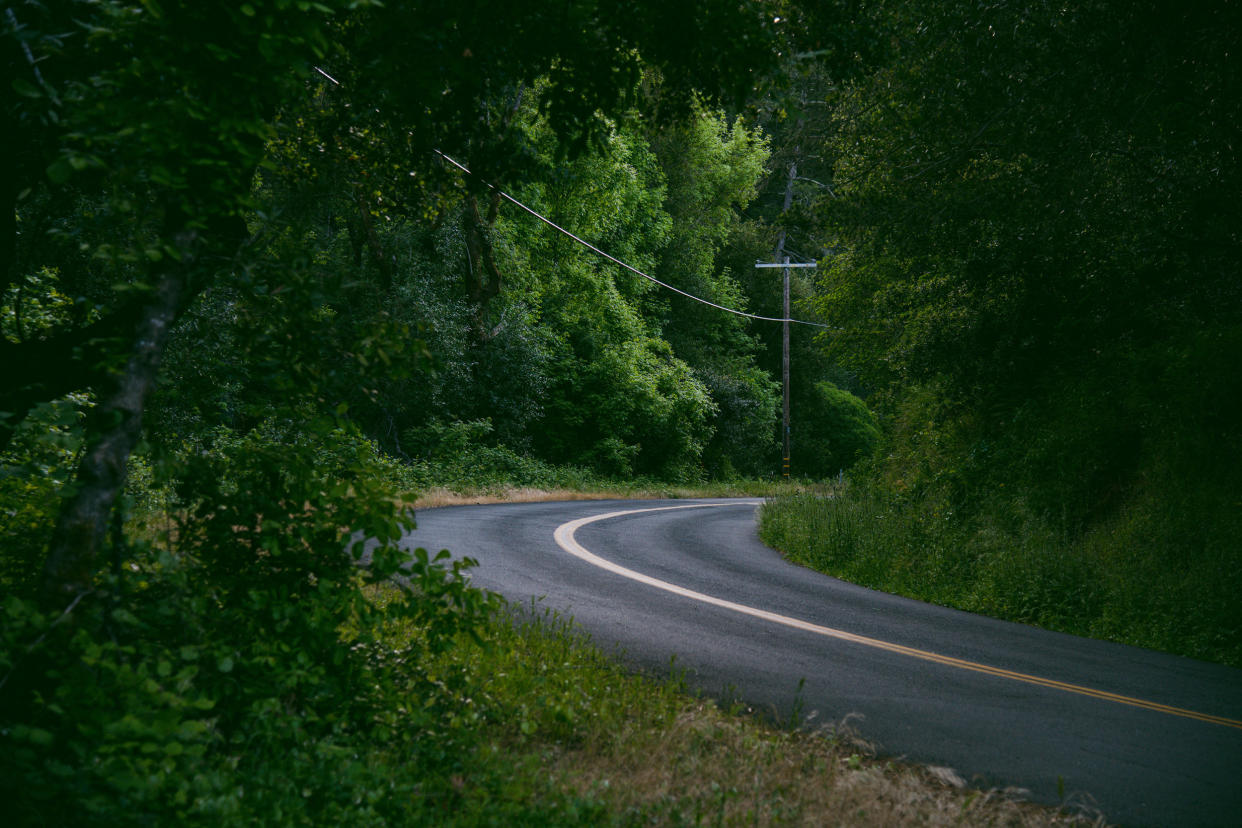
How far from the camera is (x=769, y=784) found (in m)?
4.16

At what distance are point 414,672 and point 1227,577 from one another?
857 centimetres

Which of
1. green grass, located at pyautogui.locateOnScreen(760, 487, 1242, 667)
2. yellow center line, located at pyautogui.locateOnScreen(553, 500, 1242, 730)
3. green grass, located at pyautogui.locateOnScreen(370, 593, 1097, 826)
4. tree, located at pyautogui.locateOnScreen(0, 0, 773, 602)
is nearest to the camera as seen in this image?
tree, located at pyautogui.locateOnScreen(0, 0, 773, 602)

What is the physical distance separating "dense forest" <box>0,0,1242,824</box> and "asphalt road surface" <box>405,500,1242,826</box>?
1.53 meters

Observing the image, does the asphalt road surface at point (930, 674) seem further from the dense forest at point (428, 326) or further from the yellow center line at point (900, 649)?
the dense forest at point (428, 326)

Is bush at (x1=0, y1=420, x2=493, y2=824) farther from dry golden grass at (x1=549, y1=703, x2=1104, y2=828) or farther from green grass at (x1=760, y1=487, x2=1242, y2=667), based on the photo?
green grass at (x1=760, y1=487, x2=1242, y2=667)

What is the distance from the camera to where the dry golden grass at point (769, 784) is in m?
3.86

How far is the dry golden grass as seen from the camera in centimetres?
386

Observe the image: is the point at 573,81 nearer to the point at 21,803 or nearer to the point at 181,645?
the point at 181,645

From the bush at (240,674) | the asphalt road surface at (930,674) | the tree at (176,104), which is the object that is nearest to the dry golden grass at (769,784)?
the asphalt road surface at (930,674)

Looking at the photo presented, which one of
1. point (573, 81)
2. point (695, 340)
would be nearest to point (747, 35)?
point (573, 81)

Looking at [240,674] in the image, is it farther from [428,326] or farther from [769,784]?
[769,784]

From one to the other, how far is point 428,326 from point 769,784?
3.05 metres

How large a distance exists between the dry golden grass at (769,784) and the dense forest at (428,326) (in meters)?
1.01

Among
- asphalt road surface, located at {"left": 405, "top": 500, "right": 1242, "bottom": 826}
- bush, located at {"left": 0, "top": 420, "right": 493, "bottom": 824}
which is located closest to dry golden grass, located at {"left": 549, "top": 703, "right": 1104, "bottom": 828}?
asphalt road surface, located at {"left": 405, "top": 500, "right": 1242, "bottom": 826}
